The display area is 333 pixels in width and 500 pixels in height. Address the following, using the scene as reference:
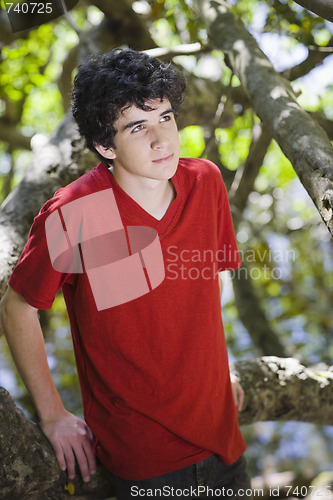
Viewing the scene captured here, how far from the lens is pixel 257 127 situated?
3.40 m

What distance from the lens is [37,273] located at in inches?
60.0

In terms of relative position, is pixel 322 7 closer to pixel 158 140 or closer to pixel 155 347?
pixel 158 140

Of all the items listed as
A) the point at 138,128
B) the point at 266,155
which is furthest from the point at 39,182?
the point at 266,155

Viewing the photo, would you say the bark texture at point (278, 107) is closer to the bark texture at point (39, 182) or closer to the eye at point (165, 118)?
the eye at point (165, 118)

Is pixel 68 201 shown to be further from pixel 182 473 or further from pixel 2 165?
pixel 2 165

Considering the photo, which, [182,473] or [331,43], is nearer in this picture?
[182,473]

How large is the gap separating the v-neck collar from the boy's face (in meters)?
0.07

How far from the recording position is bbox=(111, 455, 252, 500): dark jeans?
1.65 m

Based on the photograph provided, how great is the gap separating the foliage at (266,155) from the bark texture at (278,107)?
0.18 m

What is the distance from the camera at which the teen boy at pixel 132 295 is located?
1562 mm

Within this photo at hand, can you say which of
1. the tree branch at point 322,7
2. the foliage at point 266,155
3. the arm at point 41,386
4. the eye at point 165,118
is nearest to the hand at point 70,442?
the arm at point 41,386

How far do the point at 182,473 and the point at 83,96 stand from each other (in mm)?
1131

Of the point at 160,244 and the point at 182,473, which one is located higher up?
the point at 160,244

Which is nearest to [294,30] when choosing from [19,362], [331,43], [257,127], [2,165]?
[331,43]
